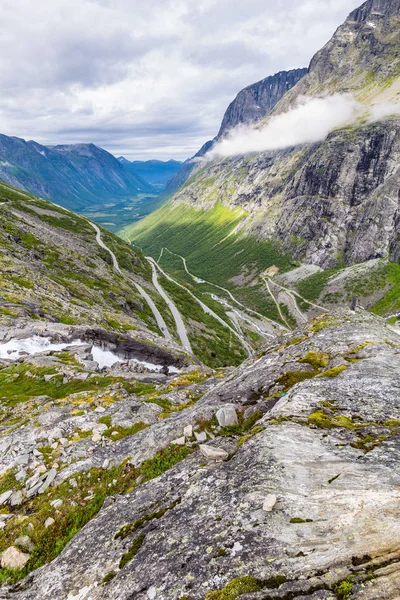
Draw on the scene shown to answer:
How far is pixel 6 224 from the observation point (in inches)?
5084

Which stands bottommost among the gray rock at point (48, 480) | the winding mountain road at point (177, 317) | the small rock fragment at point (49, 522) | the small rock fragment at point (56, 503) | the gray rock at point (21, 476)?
the winding mountain road at point (177, 317)

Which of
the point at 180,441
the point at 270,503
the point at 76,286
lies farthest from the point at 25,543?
the point at 76,286

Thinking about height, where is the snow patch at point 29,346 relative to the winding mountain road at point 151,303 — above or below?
above

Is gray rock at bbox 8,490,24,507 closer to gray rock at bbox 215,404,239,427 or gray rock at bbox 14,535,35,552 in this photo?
gray rock at bbox 14,535,35,552

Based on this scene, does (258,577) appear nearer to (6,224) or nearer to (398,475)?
(398,475)

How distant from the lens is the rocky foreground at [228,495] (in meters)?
8.32

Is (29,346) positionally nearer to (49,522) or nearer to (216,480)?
(49,522)

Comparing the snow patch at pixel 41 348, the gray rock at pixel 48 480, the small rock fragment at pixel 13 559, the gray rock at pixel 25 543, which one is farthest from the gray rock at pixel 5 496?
the snow patch at pixel 41 348

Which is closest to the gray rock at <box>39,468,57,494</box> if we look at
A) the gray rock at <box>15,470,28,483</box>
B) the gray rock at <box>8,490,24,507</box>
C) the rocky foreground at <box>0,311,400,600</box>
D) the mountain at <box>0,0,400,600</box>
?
the mountain at <box>0,0,400,600</box>

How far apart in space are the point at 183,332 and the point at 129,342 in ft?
220

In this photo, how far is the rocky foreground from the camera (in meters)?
8.32

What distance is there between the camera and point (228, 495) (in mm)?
11258

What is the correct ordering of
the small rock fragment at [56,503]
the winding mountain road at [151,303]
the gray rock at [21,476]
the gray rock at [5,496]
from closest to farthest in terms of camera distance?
1. the small rock fragment at [56,503]
2. the gray rock at [5,496]
3. the gray rock at [21,476]
4. the winding mountain road at [151,303]

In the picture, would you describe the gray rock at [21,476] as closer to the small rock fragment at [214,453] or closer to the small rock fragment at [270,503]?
the small rock fragment at [214,453]
